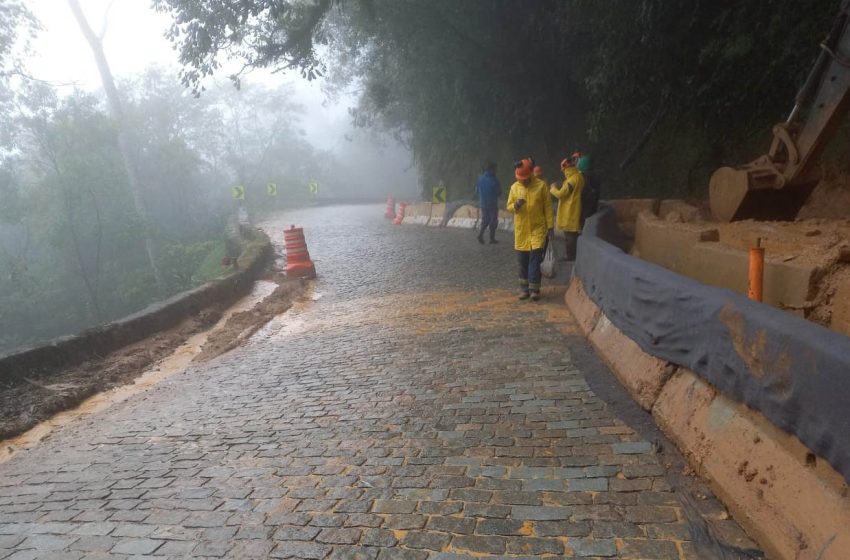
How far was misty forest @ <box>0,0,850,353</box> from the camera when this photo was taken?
11.3m

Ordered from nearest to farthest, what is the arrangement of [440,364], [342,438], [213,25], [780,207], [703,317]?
1. [703,317]
2. [342,438]
3. [440,364]
4. [780,207]
5. [213,25]

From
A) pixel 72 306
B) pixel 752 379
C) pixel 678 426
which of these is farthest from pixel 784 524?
pixel 72 306

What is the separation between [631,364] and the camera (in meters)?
4.84

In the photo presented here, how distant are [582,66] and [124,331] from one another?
13.0 m

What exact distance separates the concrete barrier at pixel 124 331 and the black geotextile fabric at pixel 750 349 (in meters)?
7.05

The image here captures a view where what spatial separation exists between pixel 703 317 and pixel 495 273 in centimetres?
716

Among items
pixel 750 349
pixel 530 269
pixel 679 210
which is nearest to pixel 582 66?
pixel 679 210

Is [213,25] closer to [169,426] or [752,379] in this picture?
[169,426]

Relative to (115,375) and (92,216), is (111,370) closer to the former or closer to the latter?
(115,375)

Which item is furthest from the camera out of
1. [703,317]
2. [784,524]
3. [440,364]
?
[440,364]

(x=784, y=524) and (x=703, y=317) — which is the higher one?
(x=703, y=317)

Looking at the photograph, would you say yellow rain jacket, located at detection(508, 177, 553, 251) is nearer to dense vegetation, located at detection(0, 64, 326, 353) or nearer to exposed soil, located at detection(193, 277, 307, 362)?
exposed soil, located at detection(193, 277, 307, 362)

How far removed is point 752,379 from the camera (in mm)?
2957

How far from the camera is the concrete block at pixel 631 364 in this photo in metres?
4.27
